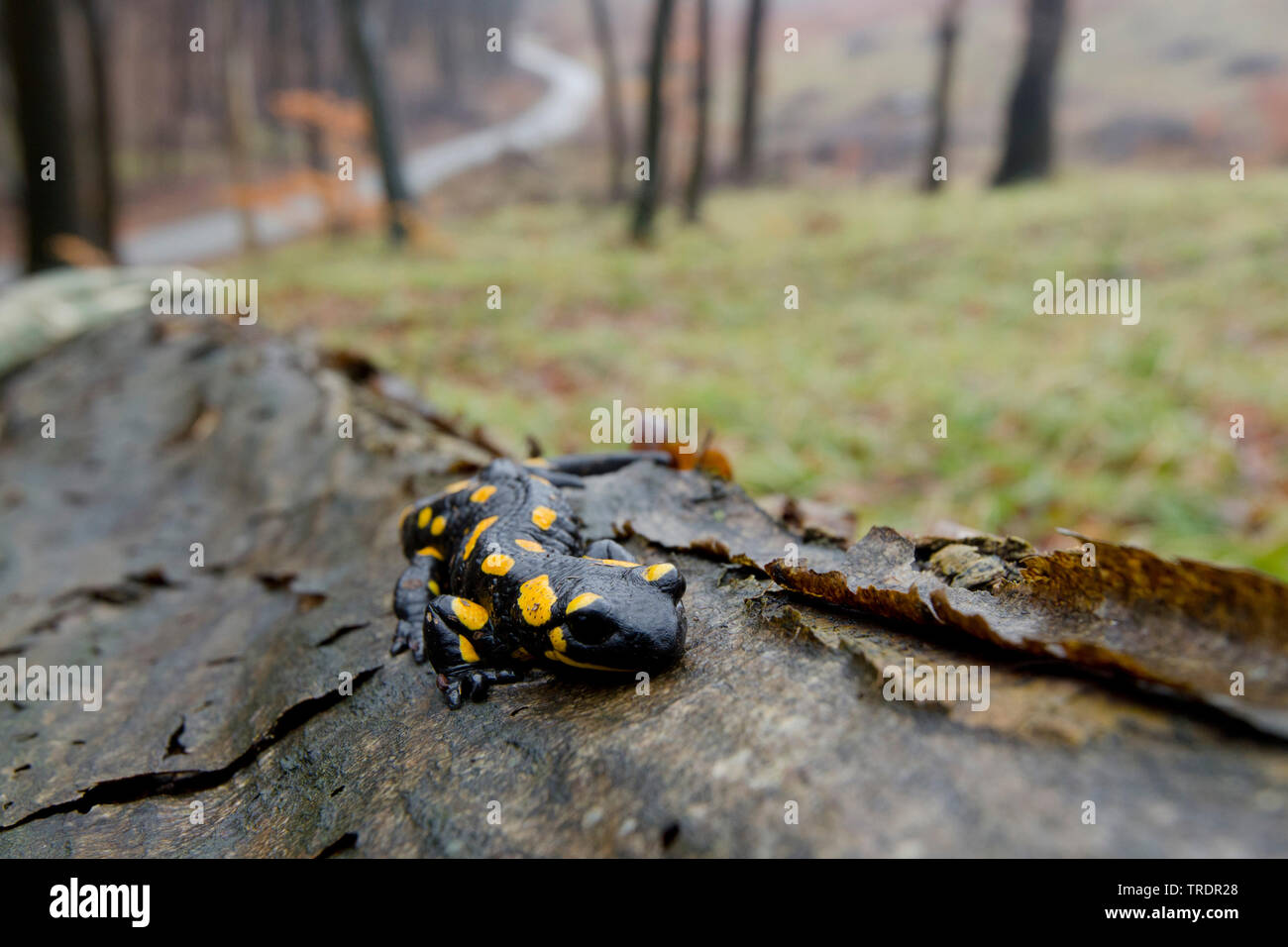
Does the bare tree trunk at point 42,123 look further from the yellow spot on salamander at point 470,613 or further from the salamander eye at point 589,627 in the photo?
the salamander eye at point 589,627

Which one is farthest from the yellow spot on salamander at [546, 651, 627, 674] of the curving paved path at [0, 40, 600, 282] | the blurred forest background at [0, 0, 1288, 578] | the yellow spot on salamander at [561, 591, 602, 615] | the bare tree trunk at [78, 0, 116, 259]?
the curving paved path at [0, 40, 600, 282]

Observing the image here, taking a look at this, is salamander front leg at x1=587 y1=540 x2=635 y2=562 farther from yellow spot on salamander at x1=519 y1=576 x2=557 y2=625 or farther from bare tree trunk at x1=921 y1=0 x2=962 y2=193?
bare tree trunk at x1=921 y1=0 x2=962 y2=193

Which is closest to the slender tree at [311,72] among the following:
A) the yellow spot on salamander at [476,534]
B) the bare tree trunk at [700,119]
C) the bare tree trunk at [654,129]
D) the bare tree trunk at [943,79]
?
the bare tree trunk at [700,119]

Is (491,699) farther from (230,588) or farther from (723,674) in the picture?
(230,588)

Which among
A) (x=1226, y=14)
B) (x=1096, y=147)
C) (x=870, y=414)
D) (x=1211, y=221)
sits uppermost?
(x=1226, y=14)

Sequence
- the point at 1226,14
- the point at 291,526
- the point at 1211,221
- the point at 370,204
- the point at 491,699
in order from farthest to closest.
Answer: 1. the point at 1226,14
2. the point at 370,204
3. the point at 1211,221
4. the point at 291,526
5. the point at 491,699

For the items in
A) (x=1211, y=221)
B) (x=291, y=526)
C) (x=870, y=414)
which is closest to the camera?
(x=291, y=526)
